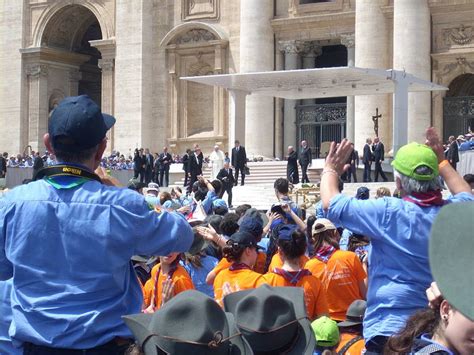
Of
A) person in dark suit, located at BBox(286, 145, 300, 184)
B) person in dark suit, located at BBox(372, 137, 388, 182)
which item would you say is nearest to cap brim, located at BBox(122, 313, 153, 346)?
person in dark suit, located at BBox(372, 137, 388, 182)

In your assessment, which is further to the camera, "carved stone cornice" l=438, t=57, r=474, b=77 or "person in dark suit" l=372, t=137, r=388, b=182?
"carved stone cornice" l=438, t=57, r=474, b=77

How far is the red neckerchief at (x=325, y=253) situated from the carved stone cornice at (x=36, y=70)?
1428 inches

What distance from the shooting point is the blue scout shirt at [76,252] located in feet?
13.2

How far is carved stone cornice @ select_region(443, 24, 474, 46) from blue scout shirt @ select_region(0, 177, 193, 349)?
99.5 feet

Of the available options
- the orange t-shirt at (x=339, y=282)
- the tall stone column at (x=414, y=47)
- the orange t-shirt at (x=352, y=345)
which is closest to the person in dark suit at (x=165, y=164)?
the tall stone column at (x=414, y=47)

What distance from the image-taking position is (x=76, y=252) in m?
4.08

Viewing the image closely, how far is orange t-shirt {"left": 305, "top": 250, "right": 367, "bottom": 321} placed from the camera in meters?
6.71

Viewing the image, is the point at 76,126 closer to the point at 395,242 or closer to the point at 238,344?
the point at 238,344

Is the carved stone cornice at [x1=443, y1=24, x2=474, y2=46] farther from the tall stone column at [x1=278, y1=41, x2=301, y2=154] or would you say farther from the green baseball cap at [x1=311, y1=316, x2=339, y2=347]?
the green baseball cap at [x1=311, y1=316, x2=339, y2=347]

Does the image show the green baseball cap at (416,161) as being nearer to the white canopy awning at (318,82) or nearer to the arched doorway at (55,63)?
the white canopy awning at (318,82)

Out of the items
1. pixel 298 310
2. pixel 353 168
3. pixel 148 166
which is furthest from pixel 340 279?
pixel 148 166

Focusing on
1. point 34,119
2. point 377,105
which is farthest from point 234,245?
point 34,119

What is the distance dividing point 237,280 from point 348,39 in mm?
30233

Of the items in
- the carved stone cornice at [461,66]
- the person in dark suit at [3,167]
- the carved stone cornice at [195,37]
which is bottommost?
the person in dark suit at [3,167]
